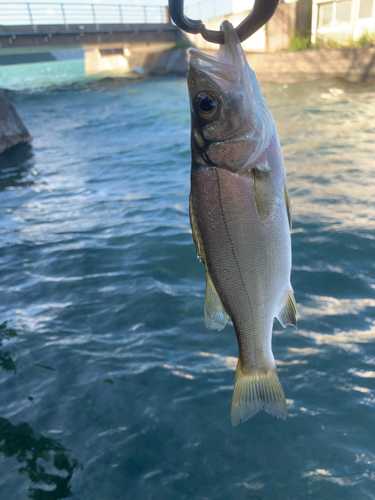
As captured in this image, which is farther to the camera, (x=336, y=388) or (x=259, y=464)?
(x=336, y=388)

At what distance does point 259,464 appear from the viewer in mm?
3674

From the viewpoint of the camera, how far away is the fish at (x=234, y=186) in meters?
1.91

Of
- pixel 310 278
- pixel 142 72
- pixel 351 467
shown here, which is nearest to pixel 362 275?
pixel 310 278

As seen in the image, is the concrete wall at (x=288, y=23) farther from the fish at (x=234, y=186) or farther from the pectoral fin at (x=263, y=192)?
the pectoral fin at (x=263, y=192)

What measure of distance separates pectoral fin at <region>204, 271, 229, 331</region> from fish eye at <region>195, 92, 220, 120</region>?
0.82 meters

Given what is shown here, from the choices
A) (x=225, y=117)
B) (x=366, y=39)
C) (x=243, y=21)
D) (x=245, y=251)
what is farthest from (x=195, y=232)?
(x=366, y=39)

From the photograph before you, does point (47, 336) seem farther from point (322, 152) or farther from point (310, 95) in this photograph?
point (310, 95)

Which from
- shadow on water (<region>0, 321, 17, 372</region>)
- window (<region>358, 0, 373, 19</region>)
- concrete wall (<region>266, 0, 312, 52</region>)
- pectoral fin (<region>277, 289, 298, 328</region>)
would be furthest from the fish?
concrete wall (<region>266, 0, 312, 52</region>)

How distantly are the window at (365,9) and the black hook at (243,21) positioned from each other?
27.8 m

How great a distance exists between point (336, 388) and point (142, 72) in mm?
45891

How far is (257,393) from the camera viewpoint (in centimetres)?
236

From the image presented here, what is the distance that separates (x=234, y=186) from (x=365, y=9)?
28348 mm

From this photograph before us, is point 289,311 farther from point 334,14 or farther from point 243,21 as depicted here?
point 334,14

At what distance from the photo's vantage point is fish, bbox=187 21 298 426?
1.91 meters
